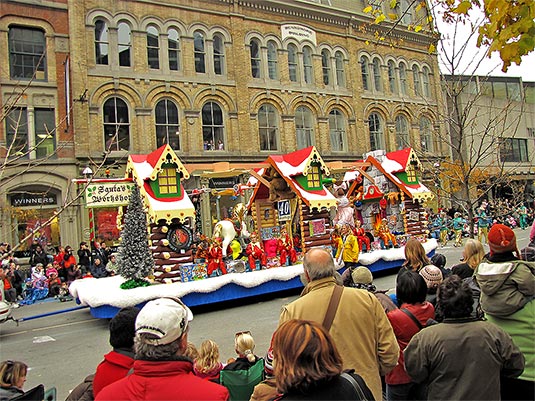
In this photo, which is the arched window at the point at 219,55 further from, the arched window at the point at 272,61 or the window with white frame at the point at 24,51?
the window with white frame at the point at 24,51

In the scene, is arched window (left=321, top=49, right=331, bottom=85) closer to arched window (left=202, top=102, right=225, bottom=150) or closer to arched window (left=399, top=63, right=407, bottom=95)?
arched window (left=399, top=63, right=407, bottom=95)

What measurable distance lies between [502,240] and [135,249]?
8.00 m

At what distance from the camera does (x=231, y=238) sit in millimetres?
11438

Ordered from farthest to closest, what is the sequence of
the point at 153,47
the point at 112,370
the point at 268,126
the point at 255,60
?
1. the point at 255,60
2. the point at 268,126
3. the point at 153,47
4. the point at 112,370

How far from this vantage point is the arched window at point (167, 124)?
21.9 meters

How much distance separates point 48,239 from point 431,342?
784 inches

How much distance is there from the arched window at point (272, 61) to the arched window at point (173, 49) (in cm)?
563

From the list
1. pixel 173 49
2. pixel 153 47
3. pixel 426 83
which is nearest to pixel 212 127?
pixel 173 49

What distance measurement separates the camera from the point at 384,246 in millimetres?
14156

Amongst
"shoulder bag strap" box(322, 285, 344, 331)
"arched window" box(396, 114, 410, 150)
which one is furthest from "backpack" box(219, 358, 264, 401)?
"arched window" box(396, 114, 410, 150)

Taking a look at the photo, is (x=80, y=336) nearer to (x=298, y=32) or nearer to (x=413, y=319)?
(x=413, y=319)

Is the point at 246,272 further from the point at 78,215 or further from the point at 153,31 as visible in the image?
the point at 153,31

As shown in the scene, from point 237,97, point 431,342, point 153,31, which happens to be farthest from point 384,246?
point 153,31

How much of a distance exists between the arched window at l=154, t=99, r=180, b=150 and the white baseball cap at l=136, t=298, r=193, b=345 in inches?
793
